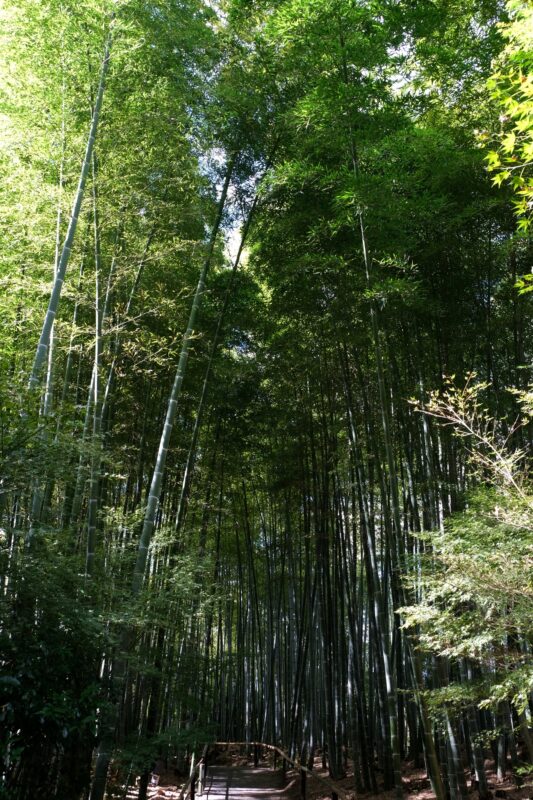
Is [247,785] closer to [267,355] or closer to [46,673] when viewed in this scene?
[267,355]

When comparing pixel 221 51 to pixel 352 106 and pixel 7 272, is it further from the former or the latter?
pixel 7 272

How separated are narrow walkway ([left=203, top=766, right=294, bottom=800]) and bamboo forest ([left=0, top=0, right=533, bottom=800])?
0.12m

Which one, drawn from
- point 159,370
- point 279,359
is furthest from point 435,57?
point 159,370

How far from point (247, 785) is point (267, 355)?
6056mm

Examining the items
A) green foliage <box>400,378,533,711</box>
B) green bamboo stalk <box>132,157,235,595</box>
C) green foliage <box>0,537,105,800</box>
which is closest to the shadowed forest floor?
green foliage <box>400,378,533,711</box>

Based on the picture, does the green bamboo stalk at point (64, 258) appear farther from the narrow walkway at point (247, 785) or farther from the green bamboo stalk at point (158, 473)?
the narrow walkway at point (247, 785)

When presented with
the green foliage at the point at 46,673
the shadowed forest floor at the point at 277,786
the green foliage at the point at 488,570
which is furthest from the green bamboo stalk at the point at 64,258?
the shadowed forest floor at the point at 277,786

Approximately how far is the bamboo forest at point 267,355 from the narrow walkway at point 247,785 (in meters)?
0.12

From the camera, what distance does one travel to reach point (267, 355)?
793 cm

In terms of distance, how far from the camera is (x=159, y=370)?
24.1ft

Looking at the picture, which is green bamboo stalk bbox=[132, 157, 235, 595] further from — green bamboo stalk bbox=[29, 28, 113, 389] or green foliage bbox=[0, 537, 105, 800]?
green bamboo stalk bbox=[29, 28, 113, 389]

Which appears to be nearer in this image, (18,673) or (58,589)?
(18,673)

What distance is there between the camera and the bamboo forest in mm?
3551

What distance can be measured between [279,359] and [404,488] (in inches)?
91.5
